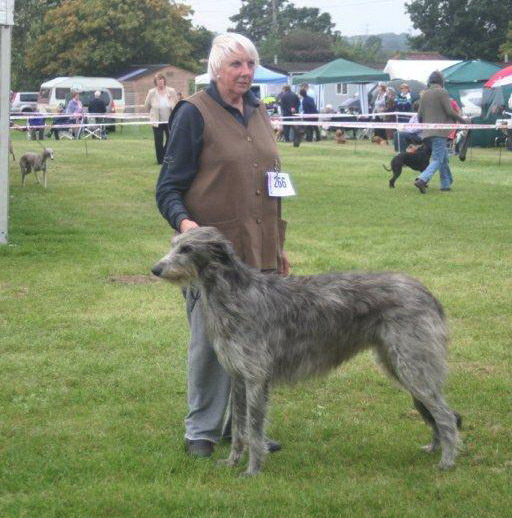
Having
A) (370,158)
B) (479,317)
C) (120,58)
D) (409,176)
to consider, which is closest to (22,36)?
(120,58)

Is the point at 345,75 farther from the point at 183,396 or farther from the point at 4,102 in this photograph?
the point at 183,396

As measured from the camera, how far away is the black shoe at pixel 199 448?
566cm

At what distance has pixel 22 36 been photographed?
78500 millimetres

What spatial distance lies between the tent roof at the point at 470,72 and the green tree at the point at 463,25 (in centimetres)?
3583

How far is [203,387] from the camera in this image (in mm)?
5699

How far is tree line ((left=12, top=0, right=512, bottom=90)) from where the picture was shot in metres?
70.5

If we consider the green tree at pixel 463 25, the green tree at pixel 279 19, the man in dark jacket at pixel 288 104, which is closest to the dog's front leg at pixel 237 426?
the man in dark jacket at pixel 288 104

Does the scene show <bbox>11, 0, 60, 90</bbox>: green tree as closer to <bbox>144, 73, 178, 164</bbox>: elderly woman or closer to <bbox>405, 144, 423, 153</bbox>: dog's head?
<bbox>144, 73, 178, 164</bbox>: elderly woman

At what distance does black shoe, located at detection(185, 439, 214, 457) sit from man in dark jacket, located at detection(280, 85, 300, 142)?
3071 centimetres

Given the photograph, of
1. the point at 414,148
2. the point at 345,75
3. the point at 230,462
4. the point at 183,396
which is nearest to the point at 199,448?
the point at 230,462

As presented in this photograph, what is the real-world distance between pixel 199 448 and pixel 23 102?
198 ft

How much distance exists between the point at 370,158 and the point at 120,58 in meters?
47.5

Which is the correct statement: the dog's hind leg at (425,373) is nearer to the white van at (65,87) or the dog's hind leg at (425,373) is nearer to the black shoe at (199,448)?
the black shoe at (199,448)

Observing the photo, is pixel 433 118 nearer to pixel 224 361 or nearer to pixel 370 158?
pixel 370 158
